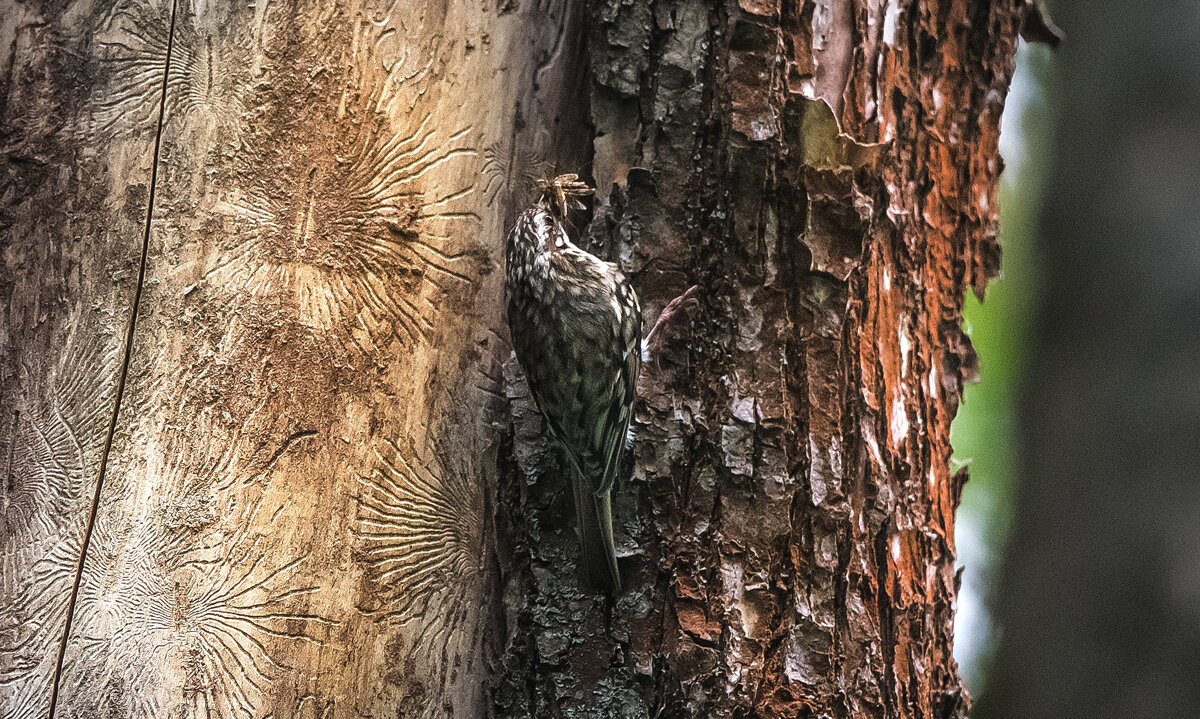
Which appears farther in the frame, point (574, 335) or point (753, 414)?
point (574, 335)

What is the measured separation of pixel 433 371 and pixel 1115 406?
3257 mm

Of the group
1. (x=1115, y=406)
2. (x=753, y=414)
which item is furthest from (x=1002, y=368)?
(x=753, y=414)

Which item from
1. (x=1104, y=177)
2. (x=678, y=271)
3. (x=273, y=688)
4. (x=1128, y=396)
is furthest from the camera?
(x=1104, y=177)

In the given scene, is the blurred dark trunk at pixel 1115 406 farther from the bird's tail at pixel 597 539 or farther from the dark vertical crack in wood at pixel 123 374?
the dark vertical crack in wood at pixel 123 374

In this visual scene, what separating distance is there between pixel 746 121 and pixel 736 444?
845 mm

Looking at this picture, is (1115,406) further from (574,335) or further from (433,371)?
(433,371)

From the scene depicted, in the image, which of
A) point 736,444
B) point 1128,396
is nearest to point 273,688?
point 736,444

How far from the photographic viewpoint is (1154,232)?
4004mm

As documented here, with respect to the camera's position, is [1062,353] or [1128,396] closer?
[1128,396]

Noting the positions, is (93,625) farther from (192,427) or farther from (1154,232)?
(1154,232)

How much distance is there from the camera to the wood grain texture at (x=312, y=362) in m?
2.21

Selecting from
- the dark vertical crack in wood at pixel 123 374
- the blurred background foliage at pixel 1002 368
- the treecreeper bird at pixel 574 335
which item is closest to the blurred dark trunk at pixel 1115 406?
the blurred background foliage at pixel 1002 368

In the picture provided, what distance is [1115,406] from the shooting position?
4.00m

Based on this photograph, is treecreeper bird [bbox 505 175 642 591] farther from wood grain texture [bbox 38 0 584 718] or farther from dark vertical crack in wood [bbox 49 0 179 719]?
dark vertical crack in wood [bbox 49 0 179 719]
